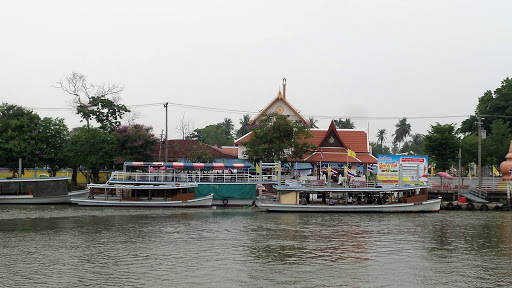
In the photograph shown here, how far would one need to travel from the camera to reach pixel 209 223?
31.6 metres

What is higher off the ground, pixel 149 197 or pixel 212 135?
pixel 212 135

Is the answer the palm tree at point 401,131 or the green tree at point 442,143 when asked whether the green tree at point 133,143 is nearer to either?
the green tree at point 442,143

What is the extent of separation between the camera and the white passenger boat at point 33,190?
137ft

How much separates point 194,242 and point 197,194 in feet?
57.0

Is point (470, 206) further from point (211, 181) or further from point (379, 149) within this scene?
point (379, 149)

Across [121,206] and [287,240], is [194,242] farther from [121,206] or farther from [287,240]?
[121,206]

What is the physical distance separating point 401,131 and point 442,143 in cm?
7083

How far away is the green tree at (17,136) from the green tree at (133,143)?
7059 mm

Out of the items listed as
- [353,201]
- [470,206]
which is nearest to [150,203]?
[353,201]

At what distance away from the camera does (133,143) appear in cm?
4762

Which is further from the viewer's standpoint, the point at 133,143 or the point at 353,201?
the point at 133,143

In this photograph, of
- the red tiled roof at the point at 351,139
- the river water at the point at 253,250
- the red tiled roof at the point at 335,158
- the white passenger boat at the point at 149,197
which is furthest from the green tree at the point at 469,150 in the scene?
the white passenger boat at the point at 149,197

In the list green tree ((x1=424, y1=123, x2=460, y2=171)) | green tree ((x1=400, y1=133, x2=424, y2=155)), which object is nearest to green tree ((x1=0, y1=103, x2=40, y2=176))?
green tree ((x1=424, y1=123, x2=460, y2=171))

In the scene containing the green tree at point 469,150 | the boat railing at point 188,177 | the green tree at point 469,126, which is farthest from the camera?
the green tree at point 469,126
